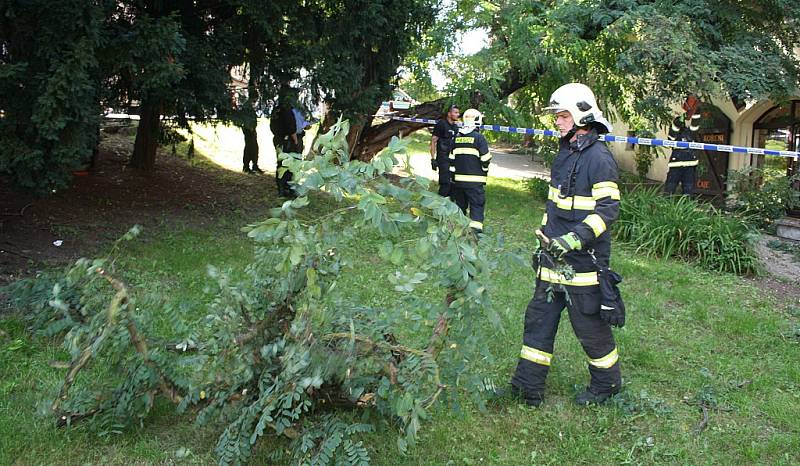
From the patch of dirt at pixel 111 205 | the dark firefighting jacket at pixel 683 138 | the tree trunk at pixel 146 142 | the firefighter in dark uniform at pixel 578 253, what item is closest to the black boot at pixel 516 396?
the firefighter in dark uniform at pixel 578 253

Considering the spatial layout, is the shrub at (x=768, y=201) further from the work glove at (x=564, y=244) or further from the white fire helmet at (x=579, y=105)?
the work glove at (x=564, y=244)

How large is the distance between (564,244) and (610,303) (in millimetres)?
470

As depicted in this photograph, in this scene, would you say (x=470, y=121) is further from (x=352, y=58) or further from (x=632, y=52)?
(x=632, y=52)

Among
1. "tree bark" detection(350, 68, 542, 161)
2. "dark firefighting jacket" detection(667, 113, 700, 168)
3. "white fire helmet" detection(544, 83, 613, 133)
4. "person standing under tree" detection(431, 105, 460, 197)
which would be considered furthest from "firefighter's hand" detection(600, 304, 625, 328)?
"tree bark" detection(350, 68, 542, 161)

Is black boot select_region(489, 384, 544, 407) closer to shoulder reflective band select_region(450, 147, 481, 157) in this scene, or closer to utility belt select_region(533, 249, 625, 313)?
utility belt select_region(533, 249, 625, 313)

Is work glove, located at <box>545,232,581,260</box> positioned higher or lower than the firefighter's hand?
higher

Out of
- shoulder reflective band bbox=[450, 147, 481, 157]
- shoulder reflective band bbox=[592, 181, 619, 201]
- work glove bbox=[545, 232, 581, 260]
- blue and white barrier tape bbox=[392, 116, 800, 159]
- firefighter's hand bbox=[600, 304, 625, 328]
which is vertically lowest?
firefighter's hand bbox=[600, 304, 625, 328]

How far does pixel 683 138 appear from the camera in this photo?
10648 mm

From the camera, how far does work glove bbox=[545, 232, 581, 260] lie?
379cm

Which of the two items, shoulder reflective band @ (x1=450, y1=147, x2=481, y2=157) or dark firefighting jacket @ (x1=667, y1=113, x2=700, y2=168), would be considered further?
dark firefighting jacket @ (x1=667, y1=113, x2=700, y2=168)

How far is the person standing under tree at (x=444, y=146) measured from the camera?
8.99 metres

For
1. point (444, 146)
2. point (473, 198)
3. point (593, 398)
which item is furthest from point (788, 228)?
point (593, 398)

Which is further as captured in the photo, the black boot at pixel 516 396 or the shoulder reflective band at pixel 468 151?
the shoulder reflective band at pixel 468 151

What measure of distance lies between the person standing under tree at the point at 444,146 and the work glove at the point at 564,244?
5015mm
